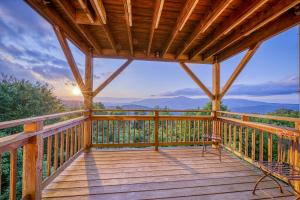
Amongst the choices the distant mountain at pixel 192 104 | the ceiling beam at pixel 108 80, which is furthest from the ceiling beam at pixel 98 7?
the distant mountain at pixel 192 104

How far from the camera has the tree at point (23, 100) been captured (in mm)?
8602

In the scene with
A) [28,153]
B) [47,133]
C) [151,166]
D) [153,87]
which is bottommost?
[151,166]

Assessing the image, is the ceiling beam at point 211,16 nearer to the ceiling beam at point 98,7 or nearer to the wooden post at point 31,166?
the ceiling beam at point 98,7

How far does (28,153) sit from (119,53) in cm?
→ 304

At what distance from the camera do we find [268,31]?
107 inches

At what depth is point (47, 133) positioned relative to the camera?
6.77 feet

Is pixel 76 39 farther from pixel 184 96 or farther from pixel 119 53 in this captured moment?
pixel 184 96

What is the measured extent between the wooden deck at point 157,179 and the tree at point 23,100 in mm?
7180

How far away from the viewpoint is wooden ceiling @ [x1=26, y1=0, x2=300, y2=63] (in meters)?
2.07

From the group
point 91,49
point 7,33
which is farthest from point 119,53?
point 7,33

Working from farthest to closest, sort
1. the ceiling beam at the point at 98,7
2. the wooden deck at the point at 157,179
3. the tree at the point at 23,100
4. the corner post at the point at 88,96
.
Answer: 1. the tree at the point at 23,100
2. the corner post at the point at 88,96
3. the wooden deck at the point at 157,179
4. the ceiling beam at the point at 98,7

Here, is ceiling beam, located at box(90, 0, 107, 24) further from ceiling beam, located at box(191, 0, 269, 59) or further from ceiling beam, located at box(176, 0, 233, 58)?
ceiling beam, located at box(191, 0, 269, 59)

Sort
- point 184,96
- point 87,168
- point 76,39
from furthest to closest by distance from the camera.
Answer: point 184,96 < point 76,39 < point 87,168

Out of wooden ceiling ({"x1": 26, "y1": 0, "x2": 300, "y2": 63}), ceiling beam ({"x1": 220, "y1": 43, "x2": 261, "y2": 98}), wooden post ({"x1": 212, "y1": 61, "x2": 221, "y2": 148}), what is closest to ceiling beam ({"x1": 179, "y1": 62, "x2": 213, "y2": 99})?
wooden post ({"x1": 212, "y1": 61, "x2": 221, "y2": 148})
